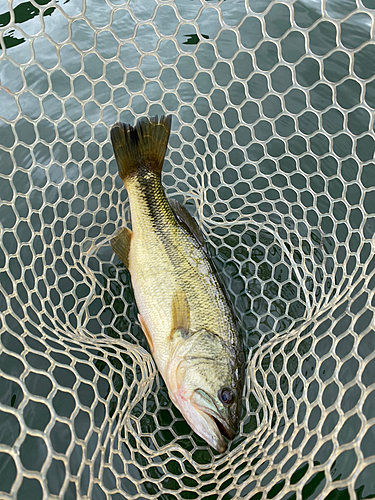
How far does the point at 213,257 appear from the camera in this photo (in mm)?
3445

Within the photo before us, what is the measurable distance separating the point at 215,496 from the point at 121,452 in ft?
1.98

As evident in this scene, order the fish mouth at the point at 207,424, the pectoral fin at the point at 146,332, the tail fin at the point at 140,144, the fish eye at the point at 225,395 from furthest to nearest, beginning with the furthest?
the tail fin at the point at 140,144
the pectoral fin at the point at 146,332
the fish eye at the point at 225,395
the fish mouth at the point at 207,424

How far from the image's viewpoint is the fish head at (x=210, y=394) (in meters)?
2.41

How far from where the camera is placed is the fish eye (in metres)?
2.48

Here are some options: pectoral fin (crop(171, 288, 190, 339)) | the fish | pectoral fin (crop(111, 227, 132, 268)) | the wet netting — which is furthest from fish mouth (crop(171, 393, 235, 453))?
pectoral fin (crop(111, 227, 132, 268))

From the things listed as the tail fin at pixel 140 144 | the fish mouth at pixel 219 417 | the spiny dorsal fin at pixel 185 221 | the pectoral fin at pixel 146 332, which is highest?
the tail fin at pixel 140 144

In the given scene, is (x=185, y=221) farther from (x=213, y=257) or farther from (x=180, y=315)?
(x=180, y=315)

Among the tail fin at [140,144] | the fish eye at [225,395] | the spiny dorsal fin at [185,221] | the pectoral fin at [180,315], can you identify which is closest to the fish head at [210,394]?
the fish eye at [225,395]

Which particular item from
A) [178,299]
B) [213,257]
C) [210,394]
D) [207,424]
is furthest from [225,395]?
[213,257]

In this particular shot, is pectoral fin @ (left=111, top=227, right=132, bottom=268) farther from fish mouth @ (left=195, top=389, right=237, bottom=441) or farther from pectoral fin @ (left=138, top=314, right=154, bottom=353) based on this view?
fish mouth @ (left=195, top=389, right=237, bottom=441)

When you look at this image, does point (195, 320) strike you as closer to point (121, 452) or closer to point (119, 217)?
point (121, 452)

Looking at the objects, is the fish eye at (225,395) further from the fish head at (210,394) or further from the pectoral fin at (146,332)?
the pectoral fin at (146,332)

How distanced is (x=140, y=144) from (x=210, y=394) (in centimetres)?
181

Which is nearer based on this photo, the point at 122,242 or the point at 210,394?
the point at 210,394
